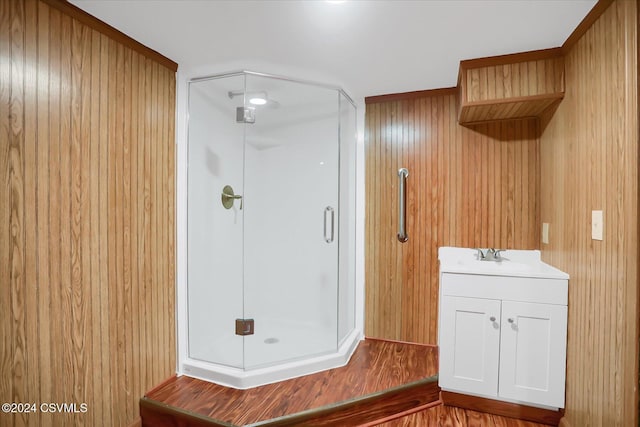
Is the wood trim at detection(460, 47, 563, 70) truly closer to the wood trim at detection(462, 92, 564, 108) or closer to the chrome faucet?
the wood trim at detection(462, 92, 564, 108)

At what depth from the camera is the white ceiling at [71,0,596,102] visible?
1426 mm

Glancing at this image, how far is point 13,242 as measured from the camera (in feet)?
4.00

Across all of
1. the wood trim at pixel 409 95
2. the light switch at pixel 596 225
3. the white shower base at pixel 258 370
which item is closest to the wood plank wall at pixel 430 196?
the wood trim at pixel 409 95

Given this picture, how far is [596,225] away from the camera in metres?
1.42

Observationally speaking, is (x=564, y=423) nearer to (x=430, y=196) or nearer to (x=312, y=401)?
(x=312, y=401)

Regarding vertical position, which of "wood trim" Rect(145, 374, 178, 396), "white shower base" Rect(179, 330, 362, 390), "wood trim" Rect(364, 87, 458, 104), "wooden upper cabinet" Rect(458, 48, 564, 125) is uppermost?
"wood trim" Rect(364, 87, 458, 104)

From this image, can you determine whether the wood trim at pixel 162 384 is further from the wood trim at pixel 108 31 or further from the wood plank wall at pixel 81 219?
the wood trim at pixel 108 31

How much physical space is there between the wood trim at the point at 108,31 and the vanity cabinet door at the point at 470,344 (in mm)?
2269

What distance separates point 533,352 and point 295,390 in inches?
54.7

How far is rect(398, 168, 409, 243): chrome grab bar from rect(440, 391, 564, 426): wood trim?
3.63 feet

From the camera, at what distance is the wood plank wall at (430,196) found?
2.25 metres

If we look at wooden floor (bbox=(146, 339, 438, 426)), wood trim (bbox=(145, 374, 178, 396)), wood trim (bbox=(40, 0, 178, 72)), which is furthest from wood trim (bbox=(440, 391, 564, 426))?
wood trim (bbox=(40, 0, 178, 72))

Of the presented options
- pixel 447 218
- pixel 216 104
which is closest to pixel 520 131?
pixel 447 218

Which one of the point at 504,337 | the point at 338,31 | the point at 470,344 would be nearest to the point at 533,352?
the point at 504,337
